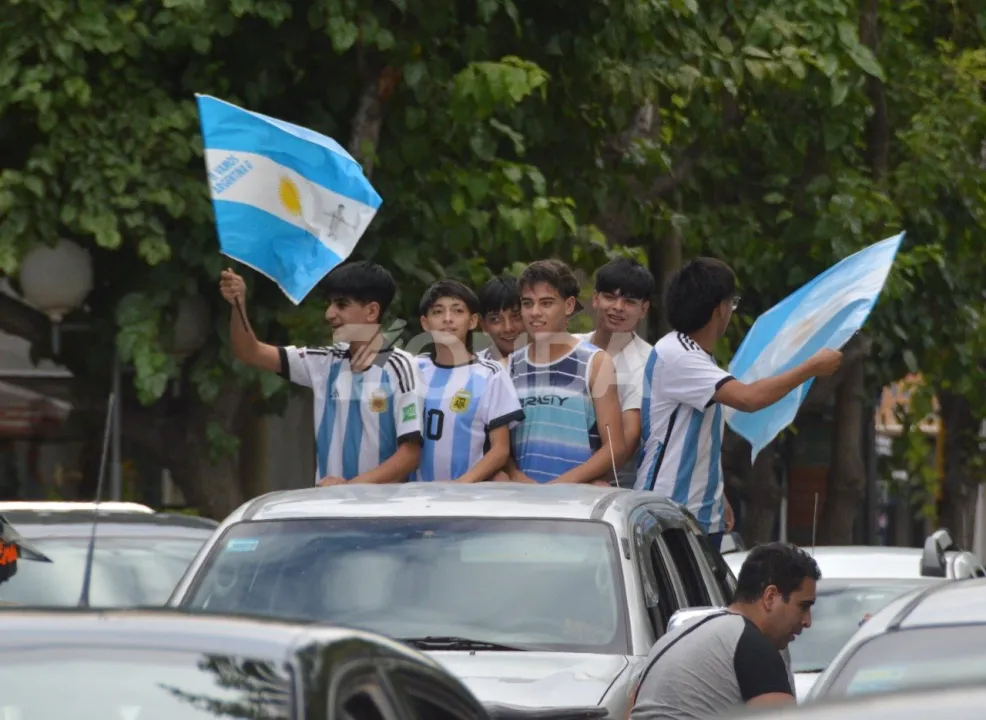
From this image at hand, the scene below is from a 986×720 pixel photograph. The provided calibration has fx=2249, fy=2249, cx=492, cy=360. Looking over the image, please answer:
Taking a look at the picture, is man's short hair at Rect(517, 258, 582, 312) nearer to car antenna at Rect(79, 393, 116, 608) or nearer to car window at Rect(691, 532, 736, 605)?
car window at Rect(691, 532, 736, 605)

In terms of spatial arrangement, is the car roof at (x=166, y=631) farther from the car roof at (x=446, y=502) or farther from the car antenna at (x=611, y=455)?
the car antenna at (x=611, y=455)

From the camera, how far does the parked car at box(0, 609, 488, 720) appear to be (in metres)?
3.93

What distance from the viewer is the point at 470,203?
39.7 ft

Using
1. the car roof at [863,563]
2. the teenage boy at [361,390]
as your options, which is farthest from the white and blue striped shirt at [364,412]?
the car roof at [863,563]

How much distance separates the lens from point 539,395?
824cm

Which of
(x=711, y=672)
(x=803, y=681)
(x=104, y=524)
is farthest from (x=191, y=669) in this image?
(x=104, y=524)

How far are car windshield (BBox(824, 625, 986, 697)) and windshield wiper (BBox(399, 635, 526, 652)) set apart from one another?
1.88 m

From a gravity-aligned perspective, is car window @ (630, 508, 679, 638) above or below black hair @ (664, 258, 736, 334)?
below

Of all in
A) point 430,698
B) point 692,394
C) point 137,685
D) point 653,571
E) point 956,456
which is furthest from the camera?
point 956,456

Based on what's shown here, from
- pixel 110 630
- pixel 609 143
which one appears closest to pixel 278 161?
pixel 110 630

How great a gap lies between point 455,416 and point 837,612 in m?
2.62

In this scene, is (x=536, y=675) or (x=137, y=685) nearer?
(x=137, y=685)

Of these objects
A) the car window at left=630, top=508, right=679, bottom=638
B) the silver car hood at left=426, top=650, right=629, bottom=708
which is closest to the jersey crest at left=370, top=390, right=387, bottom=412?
the car window at left=630, top=508, right=679, bottom=638

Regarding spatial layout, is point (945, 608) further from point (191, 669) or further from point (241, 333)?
point (241, 333)
